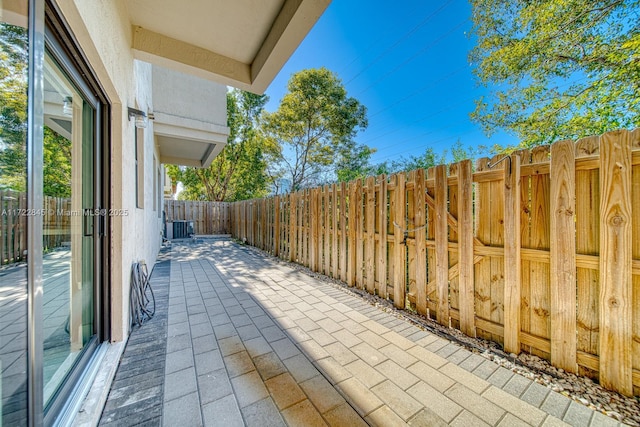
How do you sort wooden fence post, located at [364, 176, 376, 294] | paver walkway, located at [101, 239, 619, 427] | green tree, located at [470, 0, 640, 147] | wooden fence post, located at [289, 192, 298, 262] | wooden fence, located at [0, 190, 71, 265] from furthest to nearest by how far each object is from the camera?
wooden fence post, located at [289, 192, 298, 262], green tree, located at [470, 0, 640, 147], wooden fence post, located at [364, 176, 376, 294], paver walkway, located at [101, 239, 619, 427], wooden fence, located at [0, 190, 71, 265]

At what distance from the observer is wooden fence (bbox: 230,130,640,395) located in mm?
1660

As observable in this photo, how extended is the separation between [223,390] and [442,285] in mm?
2281

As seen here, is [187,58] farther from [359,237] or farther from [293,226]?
[293,226]

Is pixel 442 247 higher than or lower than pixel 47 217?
lower

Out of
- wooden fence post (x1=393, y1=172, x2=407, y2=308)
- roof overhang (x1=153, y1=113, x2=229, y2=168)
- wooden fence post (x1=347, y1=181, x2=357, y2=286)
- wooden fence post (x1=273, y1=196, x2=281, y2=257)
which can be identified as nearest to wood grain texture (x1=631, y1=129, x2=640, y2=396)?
wooden fence post (x1=393, y1=172, x2=407, y2=308)

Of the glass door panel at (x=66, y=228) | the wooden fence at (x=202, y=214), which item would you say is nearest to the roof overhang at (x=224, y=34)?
the glass door panel at (x=66, y=228)

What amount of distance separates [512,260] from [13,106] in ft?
10.5

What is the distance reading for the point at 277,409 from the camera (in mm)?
1535

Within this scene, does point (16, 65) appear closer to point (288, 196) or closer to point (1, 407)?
point (1, 407)

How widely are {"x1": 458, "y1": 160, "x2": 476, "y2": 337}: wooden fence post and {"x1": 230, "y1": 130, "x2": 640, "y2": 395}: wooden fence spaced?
0.03ft

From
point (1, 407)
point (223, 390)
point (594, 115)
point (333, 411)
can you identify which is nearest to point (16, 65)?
point (1, 407)

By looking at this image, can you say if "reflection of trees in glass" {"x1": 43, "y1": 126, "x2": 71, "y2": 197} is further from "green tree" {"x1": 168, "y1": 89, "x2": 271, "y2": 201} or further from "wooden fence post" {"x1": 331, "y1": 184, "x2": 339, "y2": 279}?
"green tree" {"x1": 168, "y1": 89, "x2": 271, "y2": 201}

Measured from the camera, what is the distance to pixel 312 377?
184 cm

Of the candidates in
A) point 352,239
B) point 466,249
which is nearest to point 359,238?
point 352,239
